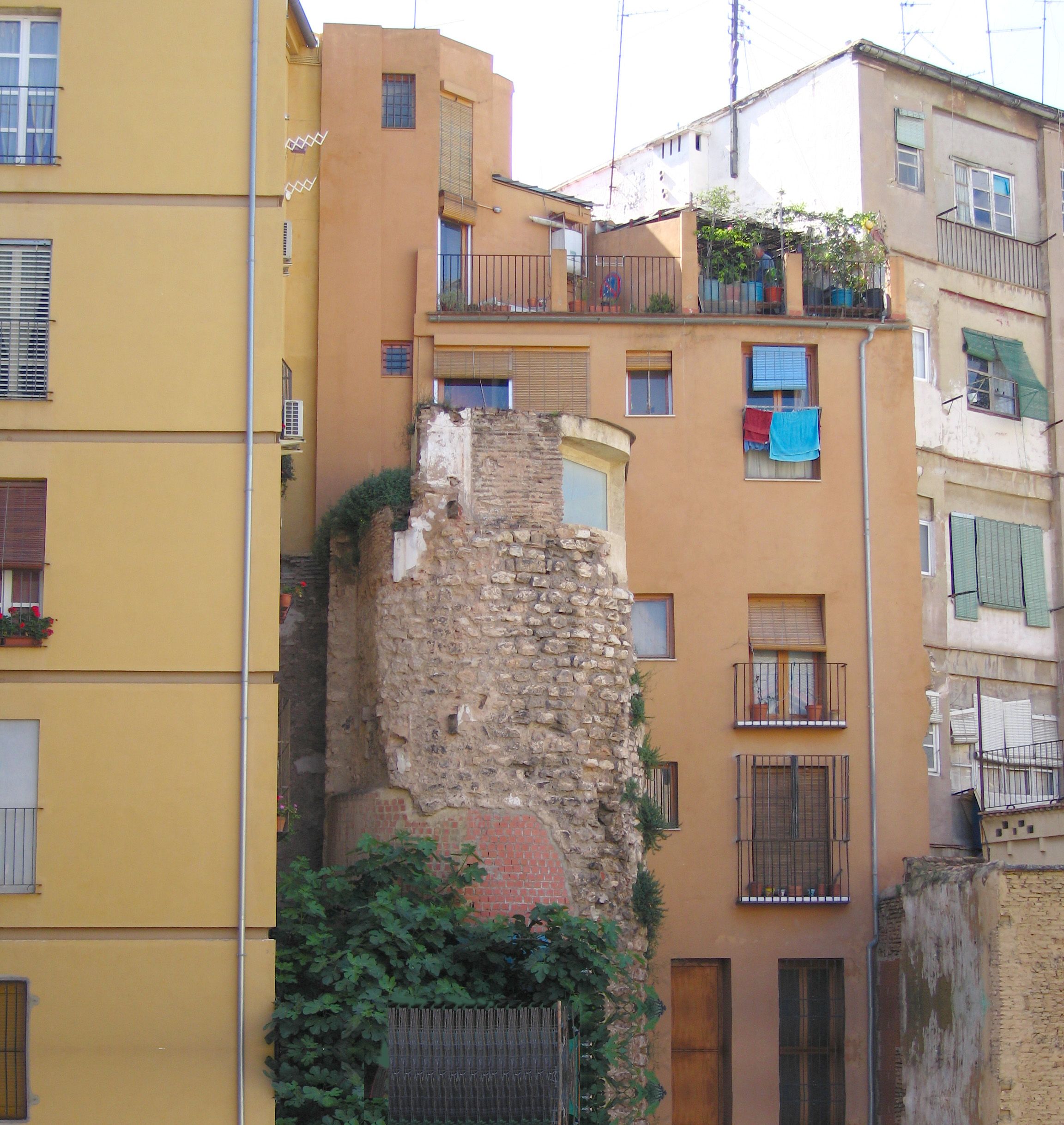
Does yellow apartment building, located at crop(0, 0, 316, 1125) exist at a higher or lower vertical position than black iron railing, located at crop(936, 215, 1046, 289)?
lower

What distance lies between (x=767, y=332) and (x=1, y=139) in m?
12.3

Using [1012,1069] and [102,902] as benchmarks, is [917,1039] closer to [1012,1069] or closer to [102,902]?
[1012,1069]

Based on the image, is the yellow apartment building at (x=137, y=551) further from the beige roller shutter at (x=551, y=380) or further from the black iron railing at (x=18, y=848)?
the beige roller shutter at (x=551, y=380)

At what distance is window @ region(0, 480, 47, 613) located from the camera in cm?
1623

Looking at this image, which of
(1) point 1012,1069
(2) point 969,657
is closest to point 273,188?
(1) point 1012,1069

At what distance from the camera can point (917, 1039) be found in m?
A: 21.8

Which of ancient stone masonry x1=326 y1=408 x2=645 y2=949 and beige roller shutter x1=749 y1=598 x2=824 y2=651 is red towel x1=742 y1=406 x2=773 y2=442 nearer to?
beige roller shutter x1=749 y1=598 x2=824 y2=651

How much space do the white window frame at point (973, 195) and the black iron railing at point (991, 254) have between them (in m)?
0.16

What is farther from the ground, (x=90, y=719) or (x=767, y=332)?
(x=767, y=332)

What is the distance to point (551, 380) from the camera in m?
25.3

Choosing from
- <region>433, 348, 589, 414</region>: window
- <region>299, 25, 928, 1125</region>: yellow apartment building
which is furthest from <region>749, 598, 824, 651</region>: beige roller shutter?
<region>433, 348, 589, 414</region>: window

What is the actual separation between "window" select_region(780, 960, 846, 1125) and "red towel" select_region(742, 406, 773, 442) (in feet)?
24.8

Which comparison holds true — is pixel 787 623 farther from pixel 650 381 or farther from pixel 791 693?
pixel 650 381

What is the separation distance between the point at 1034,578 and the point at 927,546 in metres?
2.25
